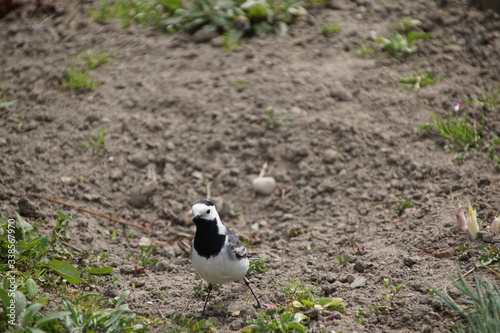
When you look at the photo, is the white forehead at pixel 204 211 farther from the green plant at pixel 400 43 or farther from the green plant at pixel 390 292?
the green plant at pixel 400 43

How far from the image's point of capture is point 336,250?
4.76 m

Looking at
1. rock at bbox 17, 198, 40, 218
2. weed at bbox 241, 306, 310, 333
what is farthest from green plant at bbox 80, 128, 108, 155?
weed at bbox 241, 306, 310, 333

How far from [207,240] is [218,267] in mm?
216

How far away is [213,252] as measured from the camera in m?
4.09

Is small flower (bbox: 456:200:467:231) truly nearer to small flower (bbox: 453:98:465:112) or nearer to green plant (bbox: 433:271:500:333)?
green plant (bbox: 433:271:500:333)

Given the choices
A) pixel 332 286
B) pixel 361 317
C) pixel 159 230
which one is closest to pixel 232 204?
pixel 159 230

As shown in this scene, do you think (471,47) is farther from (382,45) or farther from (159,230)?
(159,230)

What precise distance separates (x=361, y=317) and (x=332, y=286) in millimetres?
410

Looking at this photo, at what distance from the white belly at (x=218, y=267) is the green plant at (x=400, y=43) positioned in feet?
12.2

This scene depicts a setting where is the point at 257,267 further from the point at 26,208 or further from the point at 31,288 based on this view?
the point at 26,208

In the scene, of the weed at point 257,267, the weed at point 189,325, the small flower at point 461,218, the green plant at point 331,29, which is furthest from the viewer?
the green plant at point 331,29

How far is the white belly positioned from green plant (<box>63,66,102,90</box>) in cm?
317

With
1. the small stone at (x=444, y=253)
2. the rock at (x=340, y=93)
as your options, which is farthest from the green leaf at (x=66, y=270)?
the rock at (x=340, y=93)

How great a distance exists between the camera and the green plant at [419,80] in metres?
6.23
